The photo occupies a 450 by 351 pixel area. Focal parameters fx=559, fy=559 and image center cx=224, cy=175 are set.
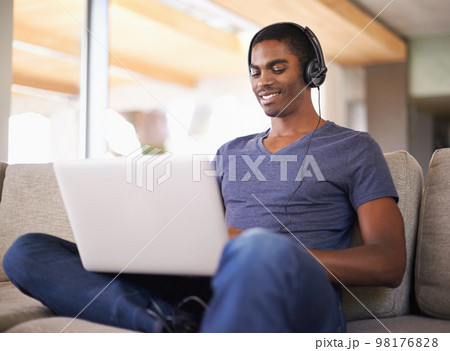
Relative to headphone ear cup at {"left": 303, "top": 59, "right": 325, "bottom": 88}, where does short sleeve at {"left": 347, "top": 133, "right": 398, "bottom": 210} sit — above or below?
below

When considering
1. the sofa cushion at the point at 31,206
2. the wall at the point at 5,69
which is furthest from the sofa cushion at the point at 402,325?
the wall at the point at 5,69

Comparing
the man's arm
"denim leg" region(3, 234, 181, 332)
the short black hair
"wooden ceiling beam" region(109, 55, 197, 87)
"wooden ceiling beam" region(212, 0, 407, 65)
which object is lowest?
"denim leg" region(3, 234, 181, 332)

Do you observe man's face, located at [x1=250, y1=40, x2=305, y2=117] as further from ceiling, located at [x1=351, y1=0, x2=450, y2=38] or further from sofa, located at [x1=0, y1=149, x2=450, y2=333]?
ceiling, located at [x1=351, y1=0, x2=450, y2=38]

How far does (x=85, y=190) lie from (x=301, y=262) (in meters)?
0.42

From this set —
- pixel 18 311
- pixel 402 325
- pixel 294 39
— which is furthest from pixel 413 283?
pixel 18 311

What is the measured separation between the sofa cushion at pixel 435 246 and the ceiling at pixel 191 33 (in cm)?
257

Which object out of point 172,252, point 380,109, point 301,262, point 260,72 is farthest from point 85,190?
point 380,109

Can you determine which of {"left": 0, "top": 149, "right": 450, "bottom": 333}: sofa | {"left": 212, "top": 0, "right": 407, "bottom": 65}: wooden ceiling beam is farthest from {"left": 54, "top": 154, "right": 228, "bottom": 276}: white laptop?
{"left": 212, "top": 0, "right": 407, "bottom": 65}: wooden ceiling beam

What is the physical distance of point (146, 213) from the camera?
0.91m

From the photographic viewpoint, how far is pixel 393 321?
3.78ft

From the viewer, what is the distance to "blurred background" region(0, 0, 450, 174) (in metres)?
3.38

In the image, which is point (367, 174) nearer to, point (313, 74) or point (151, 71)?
point (313, 74)

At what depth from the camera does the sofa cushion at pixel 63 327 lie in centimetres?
97
